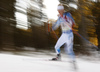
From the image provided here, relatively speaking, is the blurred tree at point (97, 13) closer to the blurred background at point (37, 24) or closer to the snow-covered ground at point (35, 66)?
the blurred background at point (37, 24)

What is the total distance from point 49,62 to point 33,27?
13496 mm

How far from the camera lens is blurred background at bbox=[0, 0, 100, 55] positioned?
11.1m

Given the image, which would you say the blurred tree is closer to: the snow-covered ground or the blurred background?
the blurred background

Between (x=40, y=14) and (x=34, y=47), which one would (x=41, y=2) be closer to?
(x=40, y=14)

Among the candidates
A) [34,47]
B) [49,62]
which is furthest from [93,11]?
[49,62]

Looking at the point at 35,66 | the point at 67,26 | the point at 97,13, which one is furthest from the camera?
the point at 97,13

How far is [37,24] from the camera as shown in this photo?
17.8m

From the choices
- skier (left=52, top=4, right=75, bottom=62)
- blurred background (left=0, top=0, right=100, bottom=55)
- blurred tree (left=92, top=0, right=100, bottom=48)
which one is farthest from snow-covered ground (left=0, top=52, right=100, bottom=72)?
blurred tree (left=92, top=0, right=100, bottom=48)

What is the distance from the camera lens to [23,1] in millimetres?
15789

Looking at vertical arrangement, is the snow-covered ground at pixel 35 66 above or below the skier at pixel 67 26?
below

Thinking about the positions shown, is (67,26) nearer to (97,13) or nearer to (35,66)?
(35,66)

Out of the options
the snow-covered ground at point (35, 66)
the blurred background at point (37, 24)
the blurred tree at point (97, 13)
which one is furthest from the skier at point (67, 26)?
the blurred tree at point (97, 13)

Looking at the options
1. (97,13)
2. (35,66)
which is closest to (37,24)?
(97,13)

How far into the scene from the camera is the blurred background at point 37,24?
11.1m
